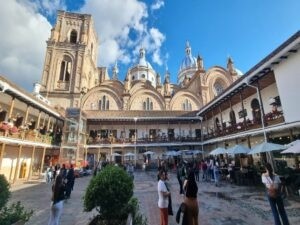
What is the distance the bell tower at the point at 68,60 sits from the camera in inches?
1316

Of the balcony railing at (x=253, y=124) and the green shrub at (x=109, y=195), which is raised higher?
the balcony railing at (x=253, y=124)

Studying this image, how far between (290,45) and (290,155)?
895 cm

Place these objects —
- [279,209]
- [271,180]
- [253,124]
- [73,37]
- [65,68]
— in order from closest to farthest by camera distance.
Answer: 1. [279,209]
2. [271,180]
3. [253,124]
4. [65,68]
5. [73,37]

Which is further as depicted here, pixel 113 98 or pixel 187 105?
pixel 187 105

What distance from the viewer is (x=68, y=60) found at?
3653 centimetres

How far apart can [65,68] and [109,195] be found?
1425 inches

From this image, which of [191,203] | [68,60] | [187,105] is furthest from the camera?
[68,60]

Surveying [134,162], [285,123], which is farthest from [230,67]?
[285,123]

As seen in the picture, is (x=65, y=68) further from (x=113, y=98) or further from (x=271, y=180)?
(x=271, y=180)

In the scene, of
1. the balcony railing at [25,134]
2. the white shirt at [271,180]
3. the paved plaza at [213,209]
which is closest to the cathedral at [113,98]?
the balcony railing at [25,134]

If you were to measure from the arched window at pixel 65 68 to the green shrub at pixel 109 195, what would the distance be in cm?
3478

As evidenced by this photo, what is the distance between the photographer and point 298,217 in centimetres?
634

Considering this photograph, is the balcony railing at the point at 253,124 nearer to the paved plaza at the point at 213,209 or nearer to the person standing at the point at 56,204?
the paved plaza at the point at 213,209

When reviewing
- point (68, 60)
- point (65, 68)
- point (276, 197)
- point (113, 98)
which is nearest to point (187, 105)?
point (113, 98)
